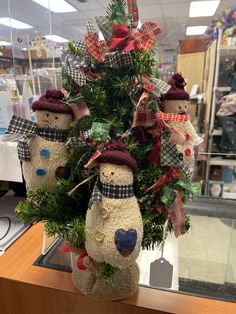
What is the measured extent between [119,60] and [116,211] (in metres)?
0.25

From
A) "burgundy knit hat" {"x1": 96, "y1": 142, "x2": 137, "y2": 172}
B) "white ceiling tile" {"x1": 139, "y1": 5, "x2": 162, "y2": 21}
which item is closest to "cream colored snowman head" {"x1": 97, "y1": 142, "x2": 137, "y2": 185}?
"burgundy knit hat" {"x1": 96, "y1": 142, "x2": 137, "y2": 172}

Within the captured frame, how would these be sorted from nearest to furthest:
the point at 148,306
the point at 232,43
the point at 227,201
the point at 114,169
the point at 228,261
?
the point at 114,169 < the point at 148,306 < the point at 228,261 < the point at 227,201 < the point at 232,43

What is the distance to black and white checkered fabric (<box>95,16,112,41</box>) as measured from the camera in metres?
0.47

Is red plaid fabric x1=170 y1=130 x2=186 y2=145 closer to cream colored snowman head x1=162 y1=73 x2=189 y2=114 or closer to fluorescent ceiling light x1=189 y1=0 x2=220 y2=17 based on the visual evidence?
cream colored snowman head x1=162 y1=73 x2=189 y2=114

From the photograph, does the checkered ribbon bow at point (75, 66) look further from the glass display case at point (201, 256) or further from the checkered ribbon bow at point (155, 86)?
the glass display case at point (201, 256)

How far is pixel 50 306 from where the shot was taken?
0.60m

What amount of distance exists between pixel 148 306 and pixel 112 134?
1.15 ft

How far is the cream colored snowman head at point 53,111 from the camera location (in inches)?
18.3

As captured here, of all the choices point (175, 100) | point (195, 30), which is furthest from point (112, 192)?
point (195, 30)

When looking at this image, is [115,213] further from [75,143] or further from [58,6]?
[58,6]

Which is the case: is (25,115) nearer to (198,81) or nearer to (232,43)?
(232,43)

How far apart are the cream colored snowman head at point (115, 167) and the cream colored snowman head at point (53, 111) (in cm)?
13

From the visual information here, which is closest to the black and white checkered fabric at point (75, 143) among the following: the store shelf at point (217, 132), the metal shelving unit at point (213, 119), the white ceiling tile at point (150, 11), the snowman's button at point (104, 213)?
the snowman's button at point (104, 213)

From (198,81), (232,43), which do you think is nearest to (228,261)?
(232,43)
